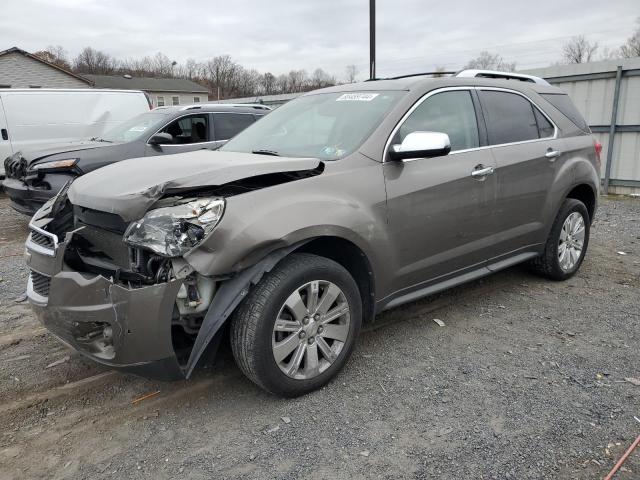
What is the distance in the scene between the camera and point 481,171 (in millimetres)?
3697

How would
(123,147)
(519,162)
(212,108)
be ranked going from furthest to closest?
(212,108), (123,147), (519,162)

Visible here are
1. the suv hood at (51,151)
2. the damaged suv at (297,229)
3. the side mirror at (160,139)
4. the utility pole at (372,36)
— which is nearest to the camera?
the damaged suv at (297,229)

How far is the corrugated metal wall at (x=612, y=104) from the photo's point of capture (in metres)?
9.63

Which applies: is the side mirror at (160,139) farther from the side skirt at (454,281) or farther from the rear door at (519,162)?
the side skirt at (454,281)

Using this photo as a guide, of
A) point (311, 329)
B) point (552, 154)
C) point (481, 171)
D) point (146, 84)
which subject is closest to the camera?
point (311, 329)

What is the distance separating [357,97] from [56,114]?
8822 mm

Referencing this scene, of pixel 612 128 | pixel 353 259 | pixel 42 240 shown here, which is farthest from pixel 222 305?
pixel 612 128

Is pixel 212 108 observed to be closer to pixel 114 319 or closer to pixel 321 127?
pixel 321 127

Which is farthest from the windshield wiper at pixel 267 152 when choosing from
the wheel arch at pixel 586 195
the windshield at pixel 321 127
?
the wheel arch at pixel 586 195

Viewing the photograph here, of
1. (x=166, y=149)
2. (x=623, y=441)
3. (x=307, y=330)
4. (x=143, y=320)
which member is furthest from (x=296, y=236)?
(x=166, y=149)

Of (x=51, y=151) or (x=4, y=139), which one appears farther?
(x=4, y=139)

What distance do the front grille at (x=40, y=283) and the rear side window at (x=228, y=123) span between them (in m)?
5.22

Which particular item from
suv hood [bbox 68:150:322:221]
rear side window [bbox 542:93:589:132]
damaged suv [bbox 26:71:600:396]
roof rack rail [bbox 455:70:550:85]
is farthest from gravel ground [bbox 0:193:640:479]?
roof rack rail [bbox 455:70:550:85]

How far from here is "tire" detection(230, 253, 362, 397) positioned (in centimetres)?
260
